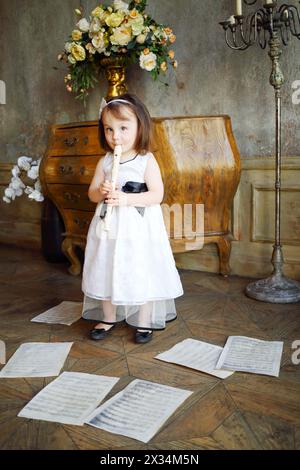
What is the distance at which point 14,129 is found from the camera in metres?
4.44

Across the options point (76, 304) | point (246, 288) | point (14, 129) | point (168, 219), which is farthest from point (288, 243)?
point (14, 129)

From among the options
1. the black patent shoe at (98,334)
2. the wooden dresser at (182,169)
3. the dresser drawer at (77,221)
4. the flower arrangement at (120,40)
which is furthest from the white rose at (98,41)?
the black patent shoe at (98,334)

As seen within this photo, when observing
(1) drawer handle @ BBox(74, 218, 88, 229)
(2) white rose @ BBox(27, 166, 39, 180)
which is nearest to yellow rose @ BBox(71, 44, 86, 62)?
(2) white rose @ BBox(27, 166, 39, 180)

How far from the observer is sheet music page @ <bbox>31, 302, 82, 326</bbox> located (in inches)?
95.8

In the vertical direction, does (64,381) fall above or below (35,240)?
below

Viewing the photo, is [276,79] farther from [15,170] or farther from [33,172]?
[15,170]

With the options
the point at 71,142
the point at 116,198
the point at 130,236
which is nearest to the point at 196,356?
the point at 130,236

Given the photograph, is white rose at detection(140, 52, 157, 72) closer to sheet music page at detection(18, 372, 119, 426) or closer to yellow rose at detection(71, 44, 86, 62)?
yellow rose at detection(71, 44, 86, 62)

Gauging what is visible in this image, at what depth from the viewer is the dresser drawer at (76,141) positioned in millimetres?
3014

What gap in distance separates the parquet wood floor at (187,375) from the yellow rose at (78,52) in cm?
148

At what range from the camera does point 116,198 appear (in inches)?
76.9

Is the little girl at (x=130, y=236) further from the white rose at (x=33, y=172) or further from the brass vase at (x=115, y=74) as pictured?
the white rose at (x=33, y=172)

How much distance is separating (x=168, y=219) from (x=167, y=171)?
0.31 metres

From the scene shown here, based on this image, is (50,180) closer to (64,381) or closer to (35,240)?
(35,240)
